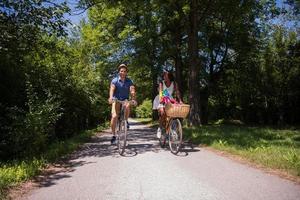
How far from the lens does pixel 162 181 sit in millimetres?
6805

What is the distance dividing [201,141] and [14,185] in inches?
285

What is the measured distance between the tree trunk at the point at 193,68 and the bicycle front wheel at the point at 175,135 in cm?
910

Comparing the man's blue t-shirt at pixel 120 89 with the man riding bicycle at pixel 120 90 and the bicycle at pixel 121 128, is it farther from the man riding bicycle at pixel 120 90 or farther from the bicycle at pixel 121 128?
the bicycle at pixel 121 128

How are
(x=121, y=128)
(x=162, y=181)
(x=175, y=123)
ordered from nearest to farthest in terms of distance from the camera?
(x=162, y=181), (x=175, y=123), (x=121, y=128)

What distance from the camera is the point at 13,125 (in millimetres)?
9570

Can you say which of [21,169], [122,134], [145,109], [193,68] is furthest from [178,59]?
[145,109]

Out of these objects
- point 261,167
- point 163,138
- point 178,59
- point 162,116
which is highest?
point 178,59

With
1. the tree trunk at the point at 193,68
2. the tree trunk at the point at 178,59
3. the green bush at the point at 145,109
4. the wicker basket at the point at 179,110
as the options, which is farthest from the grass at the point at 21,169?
the green bush at the point at 145,109

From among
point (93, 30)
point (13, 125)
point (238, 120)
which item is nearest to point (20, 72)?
point (13, 125)

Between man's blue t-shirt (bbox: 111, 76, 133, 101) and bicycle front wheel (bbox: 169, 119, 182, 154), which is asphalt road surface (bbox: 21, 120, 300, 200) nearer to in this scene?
bicycle front wheel (bbox: 169, 119, 182, 154)

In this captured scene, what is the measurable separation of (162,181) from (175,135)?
3.44 m

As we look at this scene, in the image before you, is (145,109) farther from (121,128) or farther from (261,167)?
(261,167)

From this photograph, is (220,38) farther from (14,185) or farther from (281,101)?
(14,185)

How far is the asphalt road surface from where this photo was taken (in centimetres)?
592
